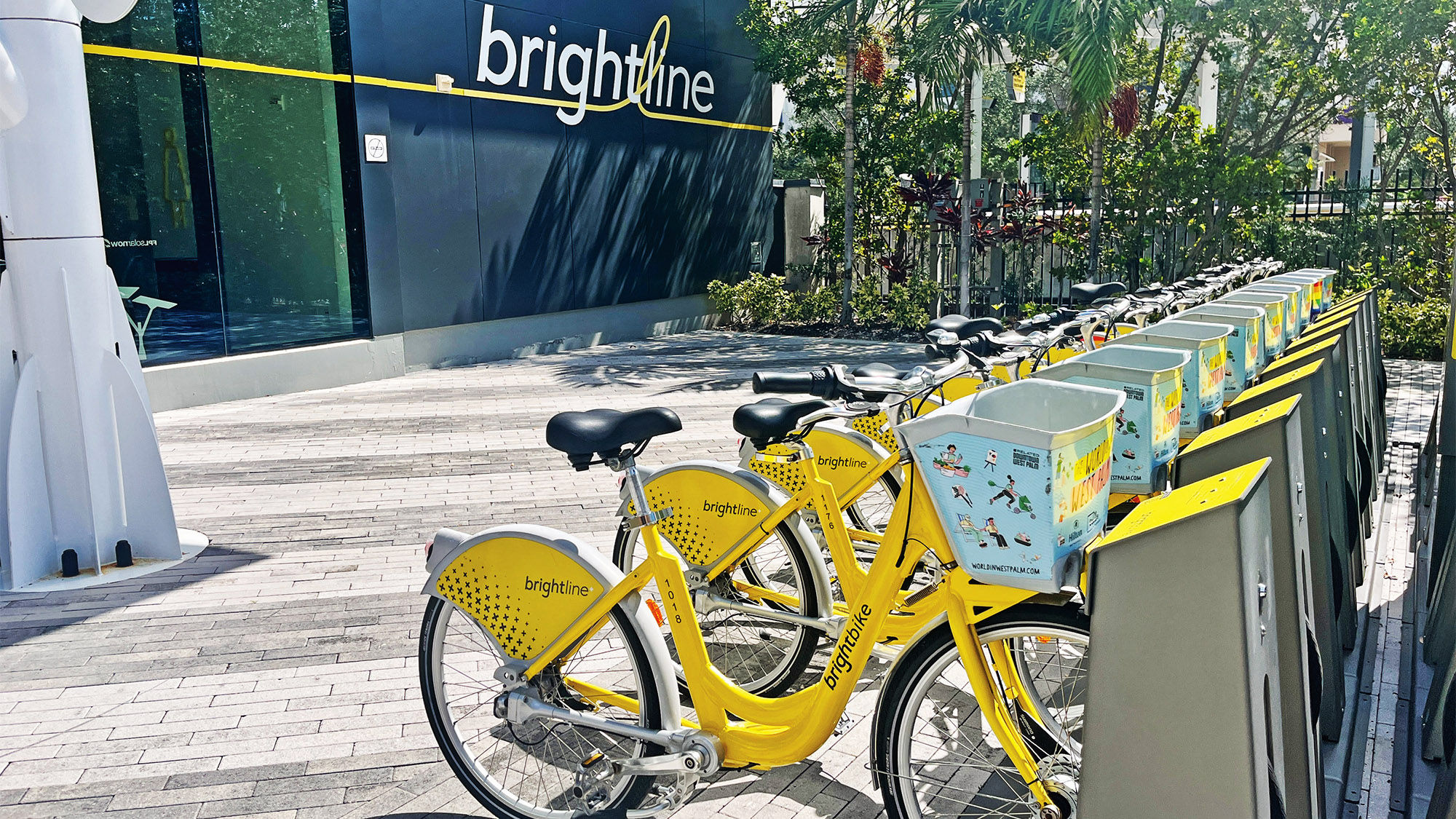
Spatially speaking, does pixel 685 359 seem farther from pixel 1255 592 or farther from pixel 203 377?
pixel 1255 592

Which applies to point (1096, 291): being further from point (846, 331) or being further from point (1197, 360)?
point (846, 331)

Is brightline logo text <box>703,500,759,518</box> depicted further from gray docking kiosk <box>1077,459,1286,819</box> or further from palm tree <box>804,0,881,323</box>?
palm tree <box>804,0,881,323</box>

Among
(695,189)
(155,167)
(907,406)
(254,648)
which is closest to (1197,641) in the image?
(907,406)

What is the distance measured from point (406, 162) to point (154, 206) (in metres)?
2.89

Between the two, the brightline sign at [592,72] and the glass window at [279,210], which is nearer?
the glass window at [279,210]

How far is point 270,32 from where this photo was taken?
1046 centimetres

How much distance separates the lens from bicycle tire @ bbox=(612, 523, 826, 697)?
358 cm

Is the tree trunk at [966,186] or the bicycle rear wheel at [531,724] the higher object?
the tree trunk at [966,186]

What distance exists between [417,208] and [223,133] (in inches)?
89.5

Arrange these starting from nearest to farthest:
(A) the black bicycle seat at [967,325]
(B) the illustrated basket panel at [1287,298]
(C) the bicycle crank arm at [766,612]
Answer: (C) the bicycle crank arm at [766,612] → (A) the black bicycle seat at [967,325] → (B) the illustrated basket panel at [1287,298]

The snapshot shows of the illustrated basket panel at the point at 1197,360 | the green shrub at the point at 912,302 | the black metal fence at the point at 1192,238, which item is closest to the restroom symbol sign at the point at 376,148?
the green shrub at the point at 912,302

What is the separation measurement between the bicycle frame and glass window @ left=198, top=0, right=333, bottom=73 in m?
9.02

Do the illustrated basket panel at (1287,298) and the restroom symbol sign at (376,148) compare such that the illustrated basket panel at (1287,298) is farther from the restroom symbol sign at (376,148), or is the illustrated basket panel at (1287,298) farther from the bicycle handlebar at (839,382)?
the restroom symbol sign at (376,148)

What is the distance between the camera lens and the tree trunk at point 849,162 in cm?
1477
